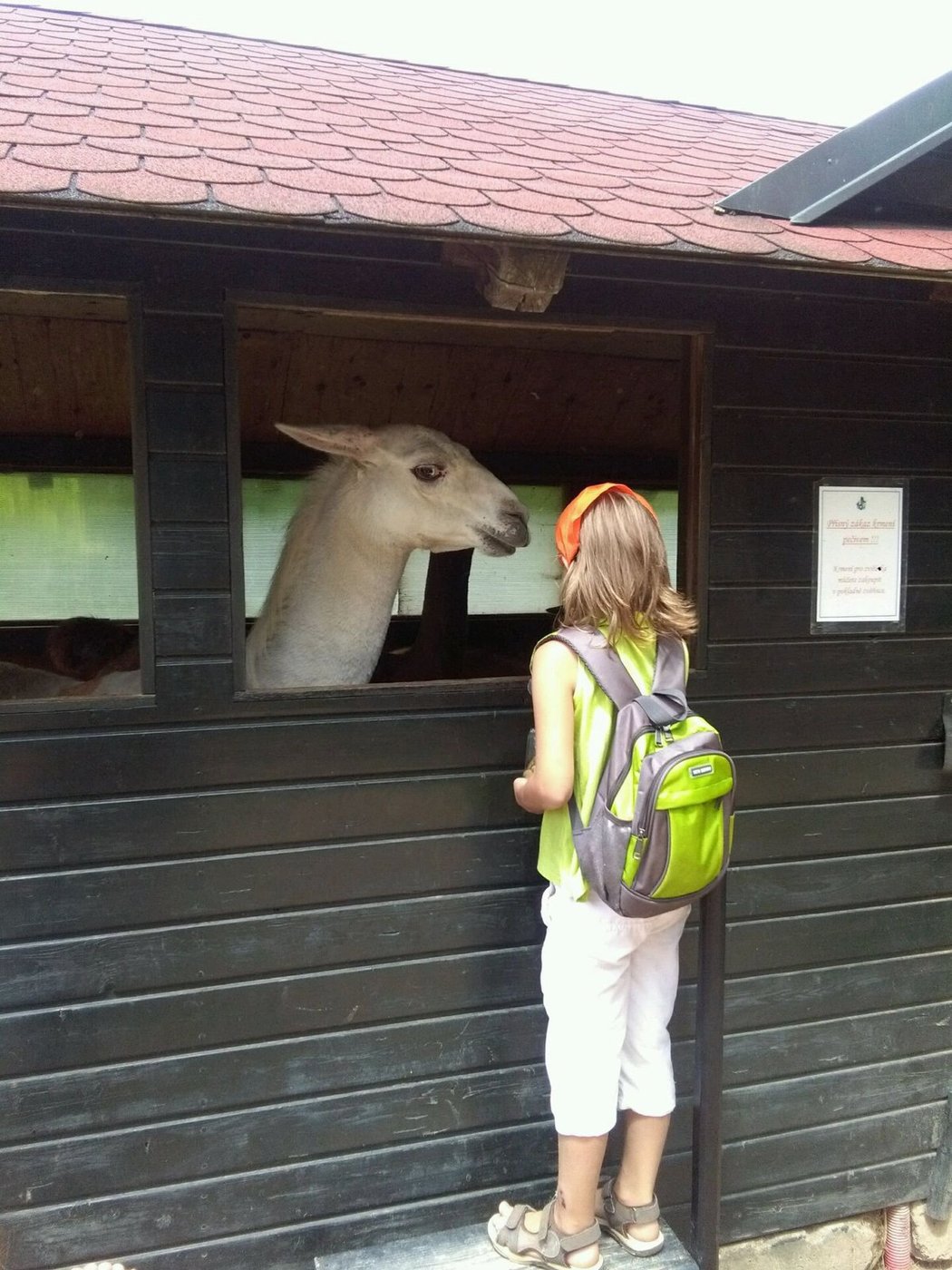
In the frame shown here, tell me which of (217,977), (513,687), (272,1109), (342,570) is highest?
(342,570)

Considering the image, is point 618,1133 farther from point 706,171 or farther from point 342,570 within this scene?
point 706,171

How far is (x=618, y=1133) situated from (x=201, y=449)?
7.72 ft

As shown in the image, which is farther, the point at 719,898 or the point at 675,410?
the point at 675,410

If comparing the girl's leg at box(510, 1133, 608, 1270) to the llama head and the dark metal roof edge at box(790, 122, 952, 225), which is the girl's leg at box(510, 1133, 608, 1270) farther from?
the dark metal roof edge at box(790, 122, 952, 225)

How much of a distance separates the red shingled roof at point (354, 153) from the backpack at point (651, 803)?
1.01 meters

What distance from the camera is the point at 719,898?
2.47 meters

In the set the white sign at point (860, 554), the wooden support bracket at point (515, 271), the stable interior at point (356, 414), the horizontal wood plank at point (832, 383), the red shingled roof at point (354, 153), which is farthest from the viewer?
the stable interior at point (356, 414)

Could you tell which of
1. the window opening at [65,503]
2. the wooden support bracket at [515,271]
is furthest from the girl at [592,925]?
the window opening at [65,503]

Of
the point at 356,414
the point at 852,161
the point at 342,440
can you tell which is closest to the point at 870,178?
the point at 852,161

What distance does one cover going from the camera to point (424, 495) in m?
3.19

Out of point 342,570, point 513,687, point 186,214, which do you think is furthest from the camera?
point 342,570

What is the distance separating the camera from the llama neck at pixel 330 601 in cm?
313

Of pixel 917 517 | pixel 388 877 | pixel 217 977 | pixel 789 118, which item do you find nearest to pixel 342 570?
pixel 388 877

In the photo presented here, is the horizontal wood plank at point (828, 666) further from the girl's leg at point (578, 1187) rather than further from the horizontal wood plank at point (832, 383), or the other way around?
the girl's leg at point (578, 1187)
